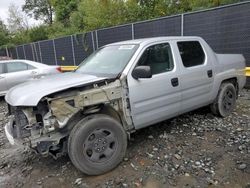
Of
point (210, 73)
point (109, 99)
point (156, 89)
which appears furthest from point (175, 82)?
point (109, 99)

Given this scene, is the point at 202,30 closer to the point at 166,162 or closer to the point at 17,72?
the point at 166,162

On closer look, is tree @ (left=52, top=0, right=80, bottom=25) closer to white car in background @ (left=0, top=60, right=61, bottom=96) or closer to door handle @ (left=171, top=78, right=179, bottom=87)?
white car in background @ (left=0, top=60, right=61, bottom=96)

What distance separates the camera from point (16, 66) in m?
8.52

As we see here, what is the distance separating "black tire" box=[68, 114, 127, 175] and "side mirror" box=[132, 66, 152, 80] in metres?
0.74

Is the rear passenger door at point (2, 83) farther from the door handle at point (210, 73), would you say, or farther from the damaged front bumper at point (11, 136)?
the door handle at point (210, 73)

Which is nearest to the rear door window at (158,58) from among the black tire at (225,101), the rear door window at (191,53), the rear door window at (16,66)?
the rear door window at (191,53)

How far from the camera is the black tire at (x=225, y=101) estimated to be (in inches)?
197

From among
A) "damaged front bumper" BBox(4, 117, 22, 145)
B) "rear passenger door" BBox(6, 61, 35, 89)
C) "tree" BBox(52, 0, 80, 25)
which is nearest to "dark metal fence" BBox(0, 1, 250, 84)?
"rear passenger door" BBox(6, 61, 35, 89)

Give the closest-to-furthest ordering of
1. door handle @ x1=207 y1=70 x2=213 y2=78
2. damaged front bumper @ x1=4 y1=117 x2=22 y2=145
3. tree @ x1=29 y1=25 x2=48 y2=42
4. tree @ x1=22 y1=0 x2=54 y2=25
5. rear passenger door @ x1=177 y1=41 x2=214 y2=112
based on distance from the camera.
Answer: damaged front bumper @ x1=4 y1=117 x2=22 y2=145
rear passenger door @ x1=177 y1=41 x2=214 y2=112
door handle @ x1=207 y1=70 x2=213 y2=78
tree @ x1=29 y1=25 x2=48 y2=42
tree @ x1=22 y1=0 x2=54 y2=25

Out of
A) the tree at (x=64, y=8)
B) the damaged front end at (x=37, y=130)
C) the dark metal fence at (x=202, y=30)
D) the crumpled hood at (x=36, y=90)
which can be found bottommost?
the damaged front end at (x=37, y=130)

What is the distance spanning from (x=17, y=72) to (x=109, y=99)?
6.24 metres

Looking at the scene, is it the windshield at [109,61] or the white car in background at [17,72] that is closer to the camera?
the windshield at [109,61]

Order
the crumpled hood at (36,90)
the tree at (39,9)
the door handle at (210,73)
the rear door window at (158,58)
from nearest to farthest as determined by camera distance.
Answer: the crumpled hood at (36,90), the rear door window at (158,58), the door handle at (210,73), the tree at (39,9)

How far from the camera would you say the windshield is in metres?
3.70
